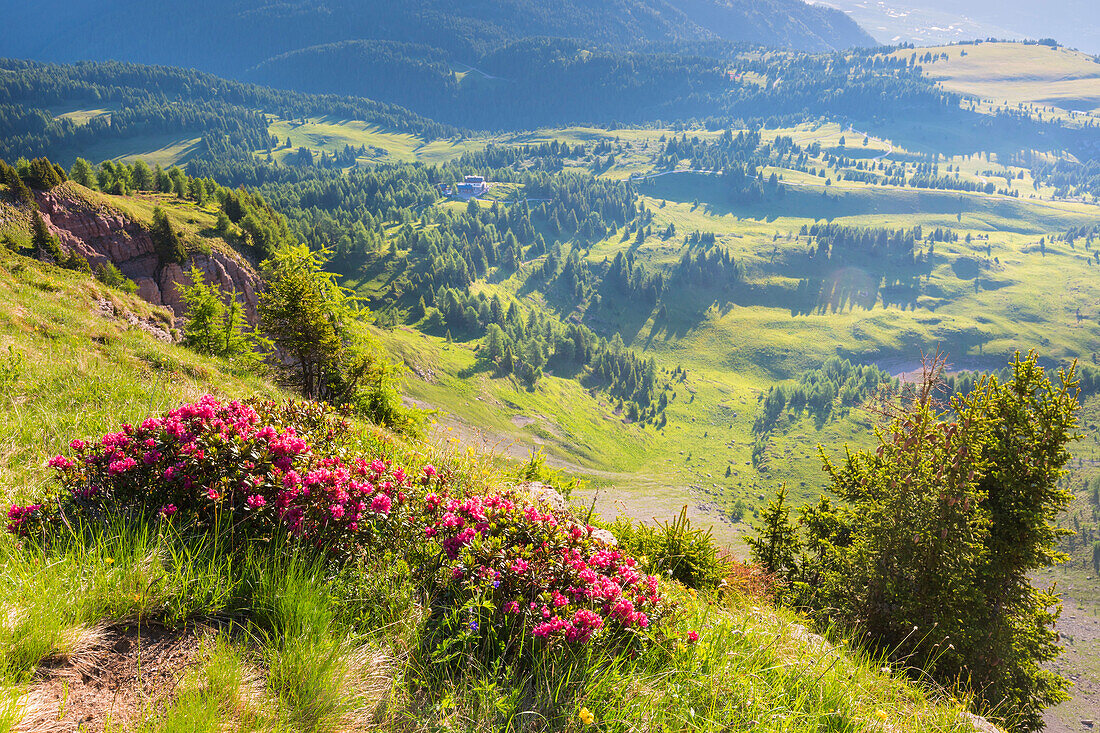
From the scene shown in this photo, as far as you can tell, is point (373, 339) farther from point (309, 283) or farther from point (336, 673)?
point (336, 673)

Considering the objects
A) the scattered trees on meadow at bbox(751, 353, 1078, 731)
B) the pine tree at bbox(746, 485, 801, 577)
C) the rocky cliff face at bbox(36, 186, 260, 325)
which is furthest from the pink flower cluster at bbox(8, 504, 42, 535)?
the rocky cliff face at bbox(36, 186, 260, 325)

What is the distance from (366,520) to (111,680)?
2445 mm

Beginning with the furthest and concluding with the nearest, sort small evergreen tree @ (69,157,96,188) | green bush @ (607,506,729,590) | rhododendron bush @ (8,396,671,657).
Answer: small evergreen tree @ (69,157,96,188) → green bush @ (607,506,729,590) → rhododendron bush @ (8,396,671,657)

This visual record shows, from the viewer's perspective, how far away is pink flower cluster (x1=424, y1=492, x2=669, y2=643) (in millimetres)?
5418

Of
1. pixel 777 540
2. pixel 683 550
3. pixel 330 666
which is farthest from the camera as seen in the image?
pixel 777 540

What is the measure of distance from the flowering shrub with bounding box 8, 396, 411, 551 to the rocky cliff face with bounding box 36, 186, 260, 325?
192ft

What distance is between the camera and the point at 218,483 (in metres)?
6.02

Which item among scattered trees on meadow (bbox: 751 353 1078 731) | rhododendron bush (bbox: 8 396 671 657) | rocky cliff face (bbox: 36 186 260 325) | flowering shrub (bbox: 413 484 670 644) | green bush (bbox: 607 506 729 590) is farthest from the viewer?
rocky cliff face (bbox: 36 186 260 325)

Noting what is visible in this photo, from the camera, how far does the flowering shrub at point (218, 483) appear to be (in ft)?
19.3

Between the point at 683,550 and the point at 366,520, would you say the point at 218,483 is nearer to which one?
the point at 366,520

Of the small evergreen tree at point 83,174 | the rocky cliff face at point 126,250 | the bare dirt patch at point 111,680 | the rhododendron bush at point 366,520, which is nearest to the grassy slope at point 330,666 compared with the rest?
the bare dirt patch at point 111,680

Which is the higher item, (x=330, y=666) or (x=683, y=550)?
(x=330, y=666)

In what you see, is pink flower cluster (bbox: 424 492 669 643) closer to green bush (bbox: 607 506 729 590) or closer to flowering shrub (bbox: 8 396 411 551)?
flowering shrub (bbox: 8 396 411 551)

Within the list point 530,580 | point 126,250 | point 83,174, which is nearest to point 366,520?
point 530,580
